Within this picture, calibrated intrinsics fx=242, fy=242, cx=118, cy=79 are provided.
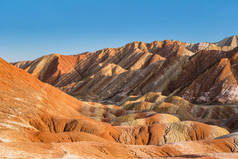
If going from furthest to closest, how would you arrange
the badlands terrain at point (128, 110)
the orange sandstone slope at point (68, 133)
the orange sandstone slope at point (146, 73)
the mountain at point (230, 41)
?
the mountain at point (230, 41) < the orange sandstone slope at point (146, 73) < the badlands terrain at point (128, 110) < the orange sandstone slope at point (68, 133)

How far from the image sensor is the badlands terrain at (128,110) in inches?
896

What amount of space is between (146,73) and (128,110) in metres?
44.9

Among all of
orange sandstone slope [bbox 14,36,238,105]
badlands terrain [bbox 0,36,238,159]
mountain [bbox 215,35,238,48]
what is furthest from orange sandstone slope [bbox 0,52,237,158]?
mountain [bbox 215,35,238,48]

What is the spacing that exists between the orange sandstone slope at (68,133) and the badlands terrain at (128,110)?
62mm

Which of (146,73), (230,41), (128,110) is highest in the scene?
(230,41)

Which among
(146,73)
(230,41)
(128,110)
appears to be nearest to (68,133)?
(128,110)

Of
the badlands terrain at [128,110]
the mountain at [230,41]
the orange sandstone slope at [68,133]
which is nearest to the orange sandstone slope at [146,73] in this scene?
the badlands terrain at [128,110]

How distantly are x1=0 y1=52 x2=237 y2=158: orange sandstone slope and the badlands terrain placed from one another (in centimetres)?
6

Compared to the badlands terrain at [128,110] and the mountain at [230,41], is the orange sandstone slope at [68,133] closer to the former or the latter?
the badlands terrain at [128,110]

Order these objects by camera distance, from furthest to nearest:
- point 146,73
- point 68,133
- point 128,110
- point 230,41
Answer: point 230,41, point 146,73, point 128,110, point 68,133

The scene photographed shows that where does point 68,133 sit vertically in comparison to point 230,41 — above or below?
below

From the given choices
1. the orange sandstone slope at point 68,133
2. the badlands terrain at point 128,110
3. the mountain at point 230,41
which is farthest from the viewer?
the mountain at point 230,41

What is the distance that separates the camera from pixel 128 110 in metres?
60.7

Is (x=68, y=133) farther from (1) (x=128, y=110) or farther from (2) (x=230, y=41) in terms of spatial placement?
(2) (x=230, y=41)
